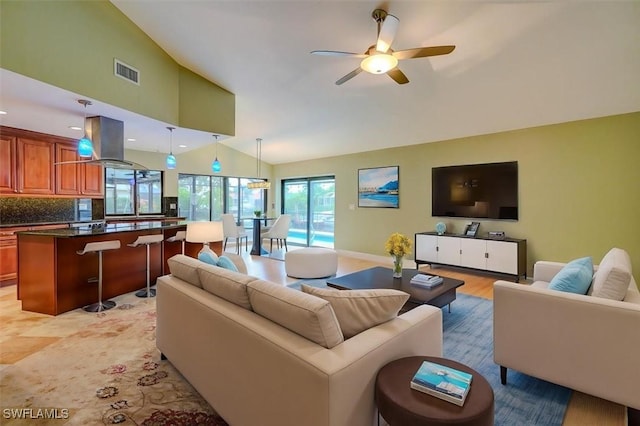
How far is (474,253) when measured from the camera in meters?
5.05

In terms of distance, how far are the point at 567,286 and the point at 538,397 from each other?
769 mm

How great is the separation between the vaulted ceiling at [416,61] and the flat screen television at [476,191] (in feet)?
2.18

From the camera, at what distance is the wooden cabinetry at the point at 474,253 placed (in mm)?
4648

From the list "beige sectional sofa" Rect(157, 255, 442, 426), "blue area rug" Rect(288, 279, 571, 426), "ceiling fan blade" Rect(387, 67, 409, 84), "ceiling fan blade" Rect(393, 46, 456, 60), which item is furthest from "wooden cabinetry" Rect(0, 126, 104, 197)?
"blue area rug" Rect(288, 279, 571, 426)

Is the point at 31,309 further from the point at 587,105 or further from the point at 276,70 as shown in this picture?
the point at 587,105

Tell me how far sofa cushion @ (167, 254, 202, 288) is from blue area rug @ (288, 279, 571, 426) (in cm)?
211

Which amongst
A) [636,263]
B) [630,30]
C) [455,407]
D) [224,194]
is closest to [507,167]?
[636,263]

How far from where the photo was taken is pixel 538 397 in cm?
200

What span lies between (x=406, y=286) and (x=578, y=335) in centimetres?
156

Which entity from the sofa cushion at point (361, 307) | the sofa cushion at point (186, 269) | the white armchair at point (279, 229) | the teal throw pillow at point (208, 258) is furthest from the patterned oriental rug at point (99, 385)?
the white armchair at point (279, 229)

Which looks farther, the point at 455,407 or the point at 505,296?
the point at 505,296

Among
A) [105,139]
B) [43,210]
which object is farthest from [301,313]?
[43,210]

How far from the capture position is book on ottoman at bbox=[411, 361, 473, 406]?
1.17 meters

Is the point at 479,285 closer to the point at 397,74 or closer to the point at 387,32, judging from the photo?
the point at 397,74
